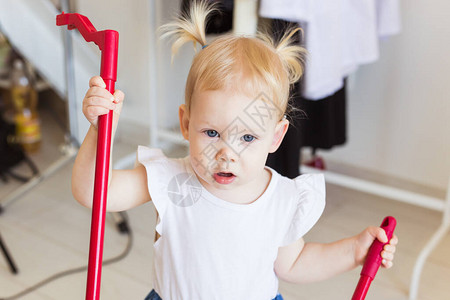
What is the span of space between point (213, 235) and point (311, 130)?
2.88ft

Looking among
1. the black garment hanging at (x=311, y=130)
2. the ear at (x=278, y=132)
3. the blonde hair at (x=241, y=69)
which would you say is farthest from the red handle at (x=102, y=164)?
the black garment hanging at (x=311, y=130)

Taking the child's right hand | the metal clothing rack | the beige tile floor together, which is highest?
the child's right hand

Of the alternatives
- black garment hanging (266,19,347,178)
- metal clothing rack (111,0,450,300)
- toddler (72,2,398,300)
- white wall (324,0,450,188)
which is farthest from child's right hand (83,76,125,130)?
white wall (324,0,450,188)

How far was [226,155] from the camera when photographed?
0.68 metres

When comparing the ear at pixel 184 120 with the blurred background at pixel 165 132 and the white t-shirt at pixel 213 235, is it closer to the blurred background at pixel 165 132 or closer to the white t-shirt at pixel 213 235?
the white t-shirt at pixel 213 235

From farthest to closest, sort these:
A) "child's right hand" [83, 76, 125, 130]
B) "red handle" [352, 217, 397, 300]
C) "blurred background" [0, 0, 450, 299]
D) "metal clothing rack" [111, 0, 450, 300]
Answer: "blurred background" [0, 0, 450, 299] < "metal clothing rack" [111, 0, 450, 300] < "red handle" [352, 217, 397, 300] < "child's right hand" [83, 76, 125, 130]

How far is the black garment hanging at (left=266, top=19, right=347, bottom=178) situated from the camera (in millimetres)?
1381

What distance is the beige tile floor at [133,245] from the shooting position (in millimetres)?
1401

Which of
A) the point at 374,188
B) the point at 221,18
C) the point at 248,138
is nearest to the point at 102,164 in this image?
the point at 248,138

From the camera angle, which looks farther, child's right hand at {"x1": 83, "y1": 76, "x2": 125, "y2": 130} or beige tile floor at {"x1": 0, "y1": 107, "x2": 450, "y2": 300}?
beige tile floor at {"x1": 0, "y1": 107, "x2": 450, "y2": 300}

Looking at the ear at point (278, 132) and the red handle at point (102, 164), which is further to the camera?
the ear at point (278, 132)

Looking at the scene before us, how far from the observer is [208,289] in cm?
76

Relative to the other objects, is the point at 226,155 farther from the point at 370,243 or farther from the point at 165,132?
the point at 165,132

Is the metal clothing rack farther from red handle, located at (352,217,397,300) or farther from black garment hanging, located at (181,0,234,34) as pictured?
red handle, located at (352,217,397,300)
